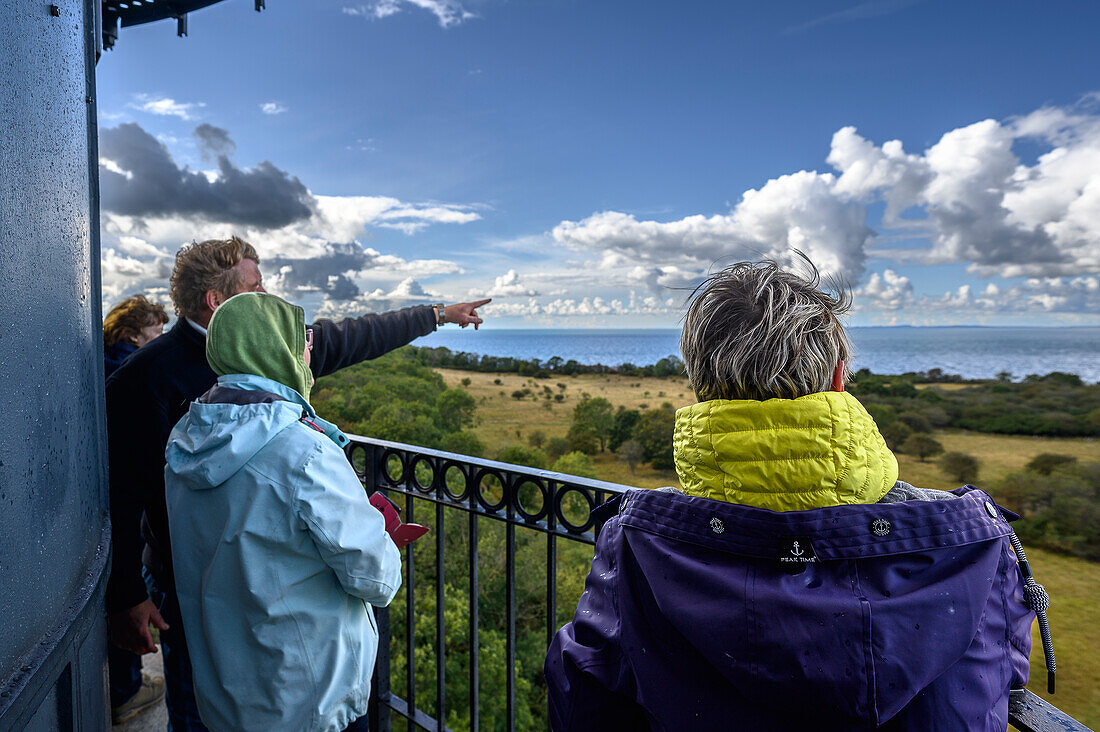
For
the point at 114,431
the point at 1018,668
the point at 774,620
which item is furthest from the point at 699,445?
the point at 114,431

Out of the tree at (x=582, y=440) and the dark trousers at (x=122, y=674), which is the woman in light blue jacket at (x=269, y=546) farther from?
the tree at (x=582, y=440)

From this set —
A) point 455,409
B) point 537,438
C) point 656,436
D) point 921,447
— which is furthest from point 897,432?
point 455,409

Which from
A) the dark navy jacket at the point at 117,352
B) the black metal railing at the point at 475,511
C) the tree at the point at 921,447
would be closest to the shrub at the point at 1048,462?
the tree at the point at 921,447

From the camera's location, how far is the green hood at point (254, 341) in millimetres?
1388

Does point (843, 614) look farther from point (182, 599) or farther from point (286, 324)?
point (182, 599)

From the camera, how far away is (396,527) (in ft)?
4.85

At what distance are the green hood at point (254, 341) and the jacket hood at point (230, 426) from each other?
0.09ft

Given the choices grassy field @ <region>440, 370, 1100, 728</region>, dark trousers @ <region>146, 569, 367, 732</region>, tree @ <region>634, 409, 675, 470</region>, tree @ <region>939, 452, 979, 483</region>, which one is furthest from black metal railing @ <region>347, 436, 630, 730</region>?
tree @ <region>634, 409, 675, 470</region>

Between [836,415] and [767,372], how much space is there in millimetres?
108

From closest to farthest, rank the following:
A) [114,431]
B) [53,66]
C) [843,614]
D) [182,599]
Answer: [843,614] < [53,66] < [182,599] < [114,431]

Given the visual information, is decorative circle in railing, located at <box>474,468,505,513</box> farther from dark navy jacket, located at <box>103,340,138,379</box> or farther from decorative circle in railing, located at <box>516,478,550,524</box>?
dark navy jacket, located at <box>103,340,138,379</box>

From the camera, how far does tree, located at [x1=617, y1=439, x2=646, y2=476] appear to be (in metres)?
10.6

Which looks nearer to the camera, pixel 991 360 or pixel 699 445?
pixel 699 445

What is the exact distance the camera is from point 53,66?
3.14 feet
